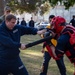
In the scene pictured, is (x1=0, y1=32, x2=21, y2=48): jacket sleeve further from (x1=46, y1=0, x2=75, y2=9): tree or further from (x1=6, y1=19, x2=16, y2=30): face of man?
(x1=46, y1=0, x2=75, y2=9): tree

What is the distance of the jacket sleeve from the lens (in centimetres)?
578

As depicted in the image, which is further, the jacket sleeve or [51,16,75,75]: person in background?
the jacket sleeve

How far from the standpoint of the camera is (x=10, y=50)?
19.6 ft

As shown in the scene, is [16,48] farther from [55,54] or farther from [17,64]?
[55,54]

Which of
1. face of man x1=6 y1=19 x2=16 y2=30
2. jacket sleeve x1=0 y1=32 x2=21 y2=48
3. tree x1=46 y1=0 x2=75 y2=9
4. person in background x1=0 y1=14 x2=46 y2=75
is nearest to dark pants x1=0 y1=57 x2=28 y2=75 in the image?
person in background x1=0 y1=14 x2=46 y2=75

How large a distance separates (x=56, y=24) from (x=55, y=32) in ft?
0.51

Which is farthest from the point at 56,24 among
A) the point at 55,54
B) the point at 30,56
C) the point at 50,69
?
the point at 30,56

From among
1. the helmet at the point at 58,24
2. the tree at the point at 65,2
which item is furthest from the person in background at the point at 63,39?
the tree at the point at 65,2

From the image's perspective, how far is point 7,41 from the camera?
19.0ft

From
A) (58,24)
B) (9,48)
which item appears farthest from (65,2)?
(9,48)

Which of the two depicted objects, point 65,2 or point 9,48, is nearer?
point 65,2

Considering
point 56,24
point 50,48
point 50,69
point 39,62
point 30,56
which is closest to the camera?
point 56,24

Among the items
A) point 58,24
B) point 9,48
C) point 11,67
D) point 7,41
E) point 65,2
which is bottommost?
point 11,67

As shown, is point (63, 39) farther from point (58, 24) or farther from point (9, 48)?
point (9, 48)
